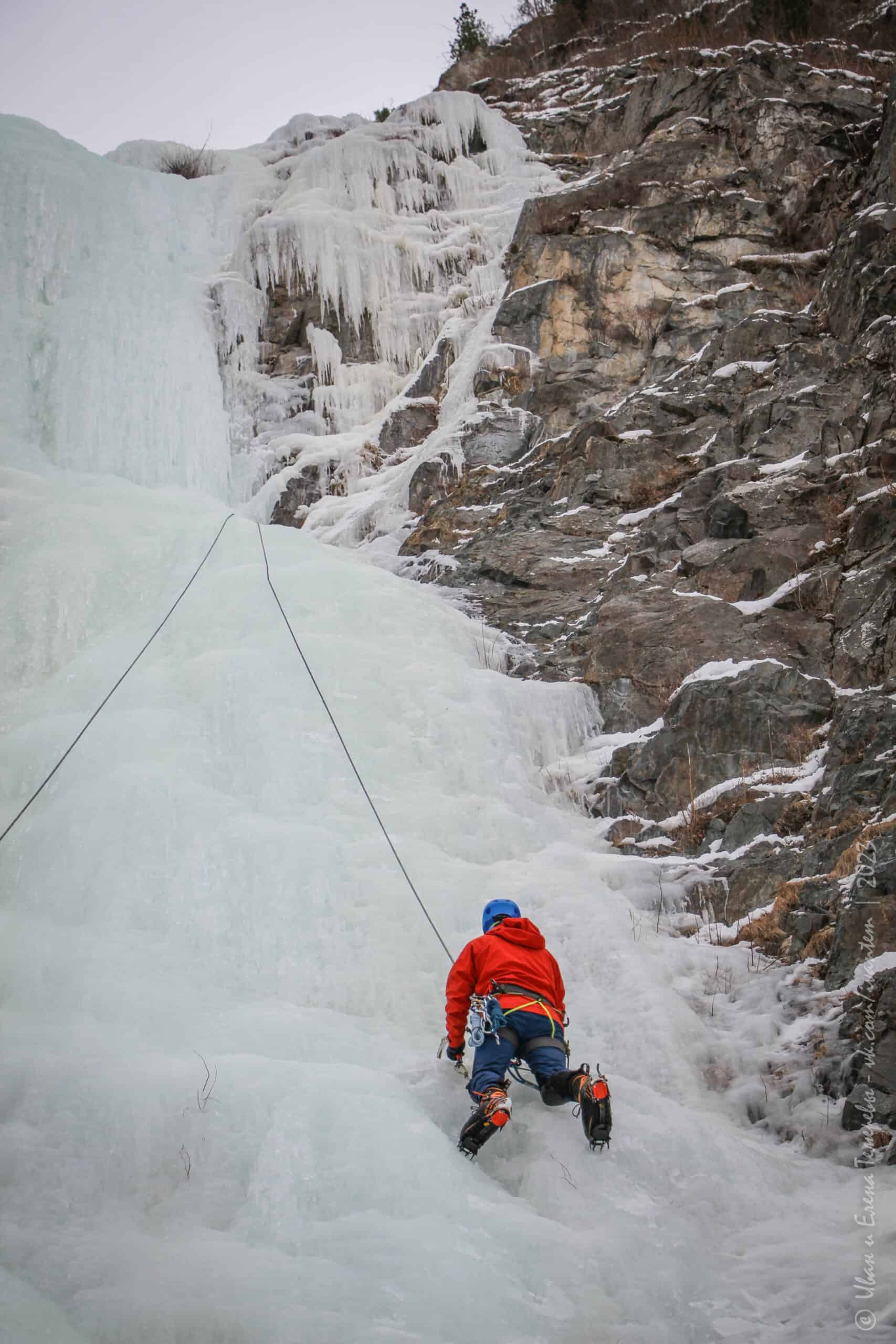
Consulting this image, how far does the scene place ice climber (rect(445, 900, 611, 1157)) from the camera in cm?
324

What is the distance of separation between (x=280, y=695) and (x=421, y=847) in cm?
156

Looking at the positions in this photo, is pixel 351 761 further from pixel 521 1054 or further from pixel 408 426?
pixel 408 426

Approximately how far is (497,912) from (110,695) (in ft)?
10.2

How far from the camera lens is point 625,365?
11.0 m

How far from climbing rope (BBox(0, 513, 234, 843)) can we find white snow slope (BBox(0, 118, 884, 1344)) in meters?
0.06

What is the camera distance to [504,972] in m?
3.62

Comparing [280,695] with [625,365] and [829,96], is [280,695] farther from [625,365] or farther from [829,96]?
[829,96]

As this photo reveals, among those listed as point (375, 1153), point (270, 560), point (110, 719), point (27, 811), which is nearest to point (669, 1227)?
point (375, 1153)

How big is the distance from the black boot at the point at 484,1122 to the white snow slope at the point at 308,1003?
0.06 meters

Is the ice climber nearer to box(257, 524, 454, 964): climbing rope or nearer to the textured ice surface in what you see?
box(257, 524, 454, 964): climbing rope

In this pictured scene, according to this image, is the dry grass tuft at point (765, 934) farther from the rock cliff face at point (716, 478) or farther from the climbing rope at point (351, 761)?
the climbing rope at point (351, 761)

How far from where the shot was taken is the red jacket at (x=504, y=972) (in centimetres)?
362

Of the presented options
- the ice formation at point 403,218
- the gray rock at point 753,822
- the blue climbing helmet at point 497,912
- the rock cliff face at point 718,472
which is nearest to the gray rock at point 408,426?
the rock cliff face at point 718,472

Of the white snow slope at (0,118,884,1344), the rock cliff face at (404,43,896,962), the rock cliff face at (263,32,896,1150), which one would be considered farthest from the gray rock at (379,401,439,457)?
the white snow slope at (0,118,884,1344)
